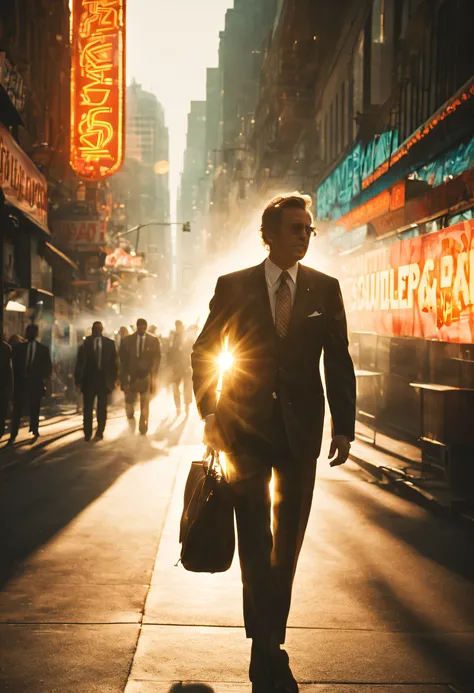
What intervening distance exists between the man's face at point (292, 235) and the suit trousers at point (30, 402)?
11044mm

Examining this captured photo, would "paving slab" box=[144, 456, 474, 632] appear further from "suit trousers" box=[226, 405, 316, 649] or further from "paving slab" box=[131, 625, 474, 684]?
"suit trousers" box=[226, 405, 316, 649]

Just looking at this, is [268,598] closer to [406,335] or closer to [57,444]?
[57,444]

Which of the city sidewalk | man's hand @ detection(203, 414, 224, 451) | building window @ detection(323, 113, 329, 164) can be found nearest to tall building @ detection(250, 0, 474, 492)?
the city sidewalk

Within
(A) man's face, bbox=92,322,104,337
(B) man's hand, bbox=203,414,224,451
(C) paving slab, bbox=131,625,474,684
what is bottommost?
(C) paving slab, bbox=131,625,474,684

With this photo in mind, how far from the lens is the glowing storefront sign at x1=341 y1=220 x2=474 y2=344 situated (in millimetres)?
11609

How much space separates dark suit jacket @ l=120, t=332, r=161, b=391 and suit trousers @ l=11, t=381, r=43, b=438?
6.38ft

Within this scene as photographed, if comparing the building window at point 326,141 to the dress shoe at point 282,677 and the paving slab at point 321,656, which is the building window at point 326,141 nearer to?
the paving slab at point 321,656

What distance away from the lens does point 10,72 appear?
18.4m

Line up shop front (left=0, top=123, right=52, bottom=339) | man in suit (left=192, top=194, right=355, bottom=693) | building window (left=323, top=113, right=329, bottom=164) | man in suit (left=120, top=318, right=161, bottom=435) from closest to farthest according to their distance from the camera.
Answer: man in suit (left=192, top=194, right=355, bottom=693)
man in suit (left=120, top=318, right=161, bottom=435)
shop front (left=0, top=123, right=52, bottom=339)
building window (left=323, top=113, right=329, bottom=164)

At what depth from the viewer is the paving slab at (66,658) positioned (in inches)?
152

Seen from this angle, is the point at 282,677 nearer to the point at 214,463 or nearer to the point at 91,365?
the point at 214,463

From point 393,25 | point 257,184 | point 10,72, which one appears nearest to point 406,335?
point 393,25

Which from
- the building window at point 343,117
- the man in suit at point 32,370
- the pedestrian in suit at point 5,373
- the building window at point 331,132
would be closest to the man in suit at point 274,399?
the pedestrian in suit at point 5,373

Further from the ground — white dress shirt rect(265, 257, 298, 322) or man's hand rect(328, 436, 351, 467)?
white dress shirt rect(265, 257, 298, 322)
